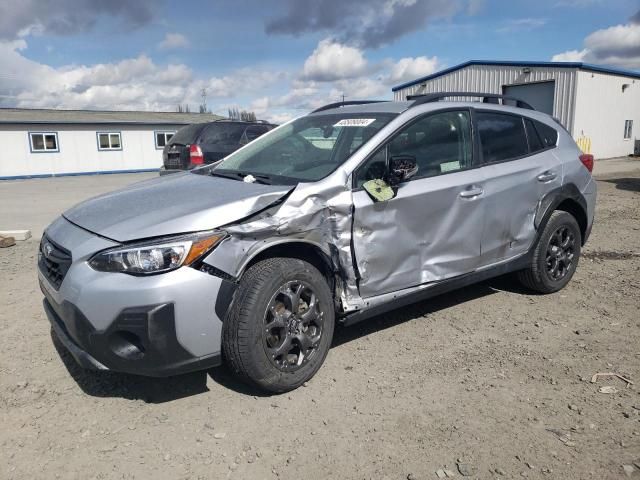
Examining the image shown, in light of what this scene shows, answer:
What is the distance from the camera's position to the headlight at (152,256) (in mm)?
2748

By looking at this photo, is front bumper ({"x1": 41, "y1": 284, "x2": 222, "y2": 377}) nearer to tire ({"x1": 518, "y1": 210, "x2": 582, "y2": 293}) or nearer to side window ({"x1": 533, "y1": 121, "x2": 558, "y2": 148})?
tire ({"x1": 518, "y1": 210, "x2": 582, "y2": 293})

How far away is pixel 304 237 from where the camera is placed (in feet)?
10.4

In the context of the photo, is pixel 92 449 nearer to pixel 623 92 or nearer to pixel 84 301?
pixel 84 301

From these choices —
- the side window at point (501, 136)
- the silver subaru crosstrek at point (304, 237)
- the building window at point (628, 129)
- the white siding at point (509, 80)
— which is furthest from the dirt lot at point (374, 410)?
the building window at point (628, 129)

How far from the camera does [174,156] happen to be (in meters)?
10.4

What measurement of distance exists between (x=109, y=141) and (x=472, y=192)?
28384mm

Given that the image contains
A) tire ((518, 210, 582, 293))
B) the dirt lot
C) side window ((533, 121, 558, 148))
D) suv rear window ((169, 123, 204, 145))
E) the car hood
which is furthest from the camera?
suv rear window ((169, 123, 204, 145))

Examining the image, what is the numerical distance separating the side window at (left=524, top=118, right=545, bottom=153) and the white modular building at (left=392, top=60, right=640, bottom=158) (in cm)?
1722

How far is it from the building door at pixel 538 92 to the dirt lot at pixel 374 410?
20.7 metres

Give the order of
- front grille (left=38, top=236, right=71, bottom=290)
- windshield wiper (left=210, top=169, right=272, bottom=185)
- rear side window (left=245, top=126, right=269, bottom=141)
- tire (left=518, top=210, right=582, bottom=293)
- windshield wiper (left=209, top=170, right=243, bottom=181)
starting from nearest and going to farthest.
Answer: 1. front grille (left=38, top=236, right=71, bottom=290)
2. windshield wiper (left=210, top=169, right=272, bottom=185)
3. windshield wiper (left=209, top=170, right=243, bottom=181)
4. tire (left=518, top=210, right=582, bottom=293)
5. rear side window (left=245, top=126, right=269, bottom=141)

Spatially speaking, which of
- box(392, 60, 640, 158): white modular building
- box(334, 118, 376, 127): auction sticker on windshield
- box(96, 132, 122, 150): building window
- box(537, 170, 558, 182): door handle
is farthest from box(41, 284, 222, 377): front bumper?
box(96, 132, 122, 150): building window

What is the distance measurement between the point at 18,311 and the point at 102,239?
7.91 ft

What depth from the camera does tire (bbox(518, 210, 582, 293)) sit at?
466 cm

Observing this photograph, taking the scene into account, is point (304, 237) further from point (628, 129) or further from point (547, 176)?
point (628, 129)
